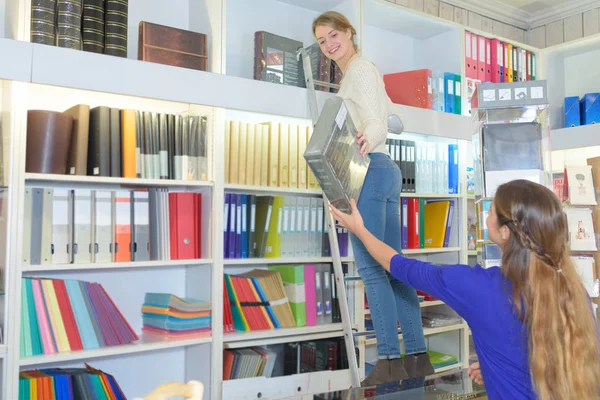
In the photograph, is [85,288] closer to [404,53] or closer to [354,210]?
[354,210]

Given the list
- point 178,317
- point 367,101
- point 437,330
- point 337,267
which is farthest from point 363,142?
point 437,330

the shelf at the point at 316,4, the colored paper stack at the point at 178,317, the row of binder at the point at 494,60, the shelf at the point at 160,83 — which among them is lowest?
the colored paper stack at the point at 178,317

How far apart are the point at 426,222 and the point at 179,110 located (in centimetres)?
164

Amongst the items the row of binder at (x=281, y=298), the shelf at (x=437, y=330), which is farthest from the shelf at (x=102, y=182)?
the shelf at (x=437, y=330)

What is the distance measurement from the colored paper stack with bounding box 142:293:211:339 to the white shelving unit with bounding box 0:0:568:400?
0.14 ft

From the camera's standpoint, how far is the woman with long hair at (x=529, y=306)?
1364mm

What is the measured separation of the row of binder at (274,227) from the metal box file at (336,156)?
2.77 ft

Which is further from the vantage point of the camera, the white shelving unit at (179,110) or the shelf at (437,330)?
the shelf at (437,330)

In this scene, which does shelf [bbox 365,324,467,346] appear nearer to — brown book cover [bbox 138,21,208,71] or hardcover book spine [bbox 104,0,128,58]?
brown book cover [bbox 138,21,208,71]

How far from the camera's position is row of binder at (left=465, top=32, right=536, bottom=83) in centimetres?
360

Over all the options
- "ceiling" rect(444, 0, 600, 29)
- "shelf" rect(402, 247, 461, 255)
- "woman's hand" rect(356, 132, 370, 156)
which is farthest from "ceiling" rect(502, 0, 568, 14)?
"woman's hand" rect(356, 132, 370, 156)

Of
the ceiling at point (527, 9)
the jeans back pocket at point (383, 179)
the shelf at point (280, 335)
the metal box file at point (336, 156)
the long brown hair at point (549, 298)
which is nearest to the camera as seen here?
the long brown hair at point (549, 298)

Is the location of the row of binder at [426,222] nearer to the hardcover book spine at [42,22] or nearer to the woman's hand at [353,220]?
the woman's hand at [353,220]

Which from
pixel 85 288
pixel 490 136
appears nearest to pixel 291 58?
pixel 490 136
